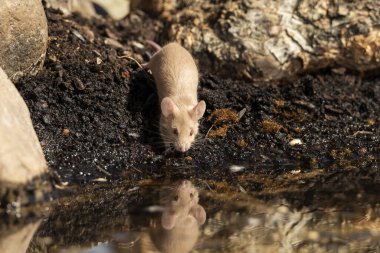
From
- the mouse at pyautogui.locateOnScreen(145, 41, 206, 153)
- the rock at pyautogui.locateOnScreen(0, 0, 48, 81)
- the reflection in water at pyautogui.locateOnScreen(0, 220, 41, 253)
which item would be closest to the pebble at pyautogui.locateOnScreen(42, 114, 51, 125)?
the rock at pyautogui.locateOnScreen(0, 0, 48, 81)

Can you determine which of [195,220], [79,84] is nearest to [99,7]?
[79,84]

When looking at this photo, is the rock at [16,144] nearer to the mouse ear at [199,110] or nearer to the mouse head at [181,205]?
the mouse head at [181,205]

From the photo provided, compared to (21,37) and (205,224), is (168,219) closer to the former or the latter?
(205,224)

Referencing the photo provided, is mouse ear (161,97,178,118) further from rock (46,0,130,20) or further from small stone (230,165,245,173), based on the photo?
rock (46,0,130,20)

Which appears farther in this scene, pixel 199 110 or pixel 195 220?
pixel 199 110

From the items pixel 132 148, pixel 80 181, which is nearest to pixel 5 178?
pixel 80 181

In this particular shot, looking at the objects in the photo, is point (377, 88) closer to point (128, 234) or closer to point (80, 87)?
point (80, 87)

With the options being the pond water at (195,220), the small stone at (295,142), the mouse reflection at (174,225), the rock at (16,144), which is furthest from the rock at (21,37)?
the small stone at (295,142)

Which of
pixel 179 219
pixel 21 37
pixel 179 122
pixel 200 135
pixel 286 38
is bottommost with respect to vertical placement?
pixel 200 135
